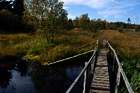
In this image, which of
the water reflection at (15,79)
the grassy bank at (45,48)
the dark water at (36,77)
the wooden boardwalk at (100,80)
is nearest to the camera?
the wooden boardwalk at (100,80)

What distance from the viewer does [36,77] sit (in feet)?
80.1

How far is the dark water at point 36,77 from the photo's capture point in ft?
68.5

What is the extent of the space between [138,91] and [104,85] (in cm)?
186

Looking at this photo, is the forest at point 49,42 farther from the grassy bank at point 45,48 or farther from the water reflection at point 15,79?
the water reflection at point 15,79

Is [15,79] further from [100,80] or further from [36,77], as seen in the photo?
[100,80]

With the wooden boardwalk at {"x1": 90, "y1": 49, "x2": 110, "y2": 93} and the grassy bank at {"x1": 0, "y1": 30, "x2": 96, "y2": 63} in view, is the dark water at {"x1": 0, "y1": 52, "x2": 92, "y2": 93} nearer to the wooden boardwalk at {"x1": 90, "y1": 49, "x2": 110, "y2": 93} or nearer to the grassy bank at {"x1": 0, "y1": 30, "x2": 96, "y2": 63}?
the grassy bank at {"x1": 0, "y1": 30, "x2": 96, "y2": 63}

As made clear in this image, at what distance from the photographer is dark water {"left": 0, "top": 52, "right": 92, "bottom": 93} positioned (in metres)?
20.9

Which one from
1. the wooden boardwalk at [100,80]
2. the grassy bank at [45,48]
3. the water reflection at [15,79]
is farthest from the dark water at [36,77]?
the wooden boardwalk at [100,80]

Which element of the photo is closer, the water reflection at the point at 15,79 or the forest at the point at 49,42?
the water reflection at the point at 15,79

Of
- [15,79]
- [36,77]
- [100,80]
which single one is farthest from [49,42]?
[100,80]

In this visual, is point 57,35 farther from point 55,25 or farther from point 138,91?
point 138,91

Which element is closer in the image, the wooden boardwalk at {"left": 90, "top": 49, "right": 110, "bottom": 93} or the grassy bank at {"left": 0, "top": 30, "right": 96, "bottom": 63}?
the wooden boardwalk at {"left": 90, "top": 49, "right": 110, "bottom": 93}

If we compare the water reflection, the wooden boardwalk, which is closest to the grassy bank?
the water reflection

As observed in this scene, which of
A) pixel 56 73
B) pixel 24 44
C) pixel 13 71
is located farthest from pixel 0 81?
pixel 24 44
